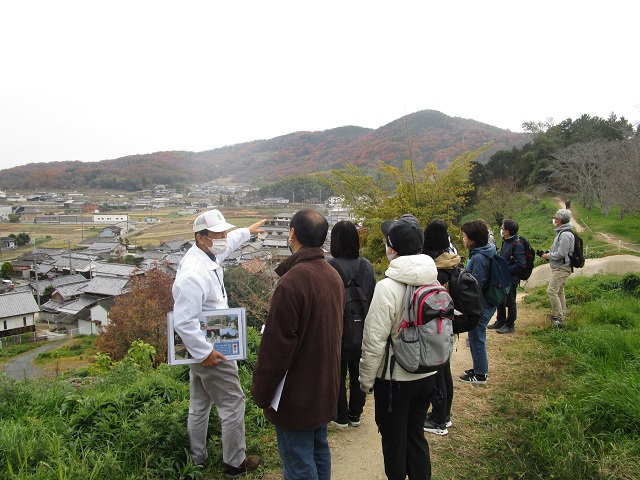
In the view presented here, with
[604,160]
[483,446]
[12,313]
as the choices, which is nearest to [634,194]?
[604,160]

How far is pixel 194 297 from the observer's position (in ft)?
7.33

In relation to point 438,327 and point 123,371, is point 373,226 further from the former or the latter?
point 438,327

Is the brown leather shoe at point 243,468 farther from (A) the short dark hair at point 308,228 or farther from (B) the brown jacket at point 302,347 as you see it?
(A) the short dark hair at point 308,228

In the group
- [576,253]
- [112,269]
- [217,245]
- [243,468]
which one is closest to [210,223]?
[217,245]

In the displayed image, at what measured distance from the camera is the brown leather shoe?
7.95ft

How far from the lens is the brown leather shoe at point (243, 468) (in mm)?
2424

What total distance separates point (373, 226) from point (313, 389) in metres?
7.85

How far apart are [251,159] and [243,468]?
51.0 meters

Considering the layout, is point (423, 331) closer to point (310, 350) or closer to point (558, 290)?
point (310, 350)

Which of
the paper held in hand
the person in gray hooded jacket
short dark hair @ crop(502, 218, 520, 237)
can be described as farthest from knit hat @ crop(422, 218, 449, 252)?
the person in gray hooded jacket

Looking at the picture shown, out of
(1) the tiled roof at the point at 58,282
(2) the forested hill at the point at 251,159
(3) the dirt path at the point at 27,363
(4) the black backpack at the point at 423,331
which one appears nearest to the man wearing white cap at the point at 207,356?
(4) the black backpack at the point at 423,331

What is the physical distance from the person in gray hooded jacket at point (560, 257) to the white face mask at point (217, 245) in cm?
396

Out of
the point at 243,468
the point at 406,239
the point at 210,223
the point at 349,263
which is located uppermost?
the point at 210,223

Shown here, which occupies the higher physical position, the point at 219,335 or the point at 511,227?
the point at 511,227
